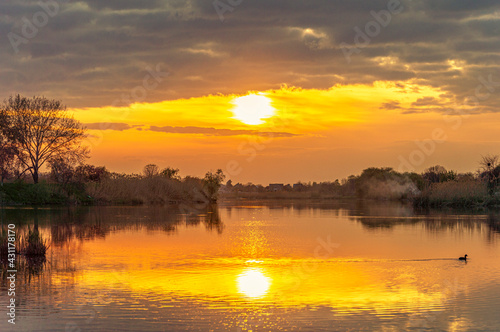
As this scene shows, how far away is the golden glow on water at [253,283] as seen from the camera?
1415 cm

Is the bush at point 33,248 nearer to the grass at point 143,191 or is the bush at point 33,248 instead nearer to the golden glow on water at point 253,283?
the golden glow on water at point 253,283

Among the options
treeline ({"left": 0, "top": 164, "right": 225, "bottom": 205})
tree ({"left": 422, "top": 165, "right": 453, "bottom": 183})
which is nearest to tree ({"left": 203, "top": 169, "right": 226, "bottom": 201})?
treeline ({"left": 0, "top": 164, "right": 225, "bottom": 205})

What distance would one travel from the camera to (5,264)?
17.9 metres

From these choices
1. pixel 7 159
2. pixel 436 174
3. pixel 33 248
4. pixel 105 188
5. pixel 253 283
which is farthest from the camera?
pixel 436 174

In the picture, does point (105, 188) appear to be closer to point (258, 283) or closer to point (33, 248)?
point (33, 248)

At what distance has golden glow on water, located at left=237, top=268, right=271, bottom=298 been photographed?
46.4 ft

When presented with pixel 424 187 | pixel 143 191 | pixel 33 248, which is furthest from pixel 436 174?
pixel 33 248

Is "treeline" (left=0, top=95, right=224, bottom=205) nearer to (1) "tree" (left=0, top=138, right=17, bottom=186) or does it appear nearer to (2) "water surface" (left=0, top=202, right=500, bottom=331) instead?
(1) "tree" (left=0, top=138, right=17, bottom=186)

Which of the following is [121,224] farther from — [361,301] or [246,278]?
[361,301]

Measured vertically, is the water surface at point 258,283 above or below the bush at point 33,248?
below

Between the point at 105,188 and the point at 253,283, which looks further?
the point at 105,188

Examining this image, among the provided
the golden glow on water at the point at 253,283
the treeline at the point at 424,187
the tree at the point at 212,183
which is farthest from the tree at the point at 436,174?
the golden glow on water at the point at 253,283

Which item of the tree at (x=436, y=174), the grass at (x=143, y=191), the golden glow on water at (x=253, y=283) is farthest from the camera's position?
the tree at (x=436, y=174)

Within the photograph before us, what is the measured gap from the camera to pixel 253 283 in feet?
50.5
